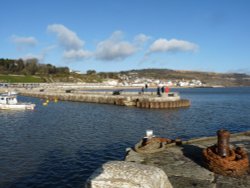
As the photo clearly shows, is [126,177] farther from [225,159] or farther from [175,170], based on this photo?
[225,159]

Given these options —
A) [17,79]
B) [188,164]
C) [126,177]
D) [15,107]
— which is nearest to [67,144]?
[188,164]

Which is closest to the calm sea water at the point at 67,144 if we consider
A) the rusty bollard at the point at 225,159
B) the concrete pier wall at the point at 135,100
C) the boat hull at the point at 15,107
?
the rusty bollard at the point at 225,159

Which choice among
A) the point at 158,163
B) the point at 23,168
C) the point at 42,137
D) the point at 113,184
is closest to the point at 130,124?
the point at 42,137

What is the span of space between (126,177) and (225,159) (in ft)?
18.6

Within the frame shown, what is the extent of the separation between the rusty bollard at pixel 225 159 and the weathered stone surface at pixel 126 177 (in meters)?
4.51

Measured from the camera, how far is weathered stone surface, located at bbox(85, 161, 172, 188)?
7.33m

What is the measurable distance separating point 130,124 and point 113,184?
32.8 meters

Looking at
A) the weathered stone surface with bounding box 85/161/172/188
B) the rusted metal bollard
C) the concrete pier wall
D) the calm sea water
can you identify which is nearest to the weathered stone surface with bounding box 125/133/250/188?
the rusted metal bollard

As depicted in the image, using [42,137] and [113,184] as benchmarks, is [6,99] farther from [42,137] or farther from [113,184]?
[113,184]

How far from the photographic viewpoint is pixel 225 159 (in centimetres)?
1162

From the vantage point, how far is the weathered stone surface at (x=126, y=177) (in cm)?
733

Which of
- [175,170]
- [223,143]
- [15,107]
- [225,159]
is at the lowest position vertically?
[15,107]

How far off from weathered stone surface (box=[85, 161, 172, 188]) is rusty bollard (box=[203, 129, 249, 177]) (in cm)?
451

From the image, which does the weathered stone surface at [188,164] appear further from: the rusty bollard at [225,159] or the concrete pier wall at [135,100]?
the concrete pier wall at [135,100]
